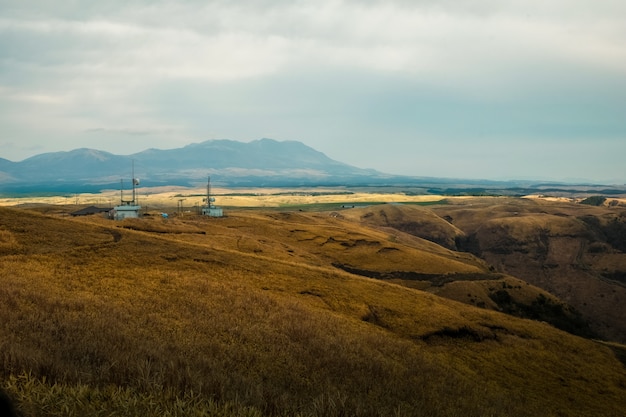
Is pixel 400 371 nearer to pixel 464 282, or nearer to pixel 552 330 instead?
pixel 552 330

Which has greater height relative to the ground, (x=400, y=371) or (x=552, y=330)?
(x=400, y=371)

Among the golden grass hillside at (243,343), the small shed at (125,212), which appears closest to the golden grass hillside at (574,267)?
the golden grass hillside at (243,343)

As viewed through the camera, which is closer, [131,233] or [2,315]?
[2,315]

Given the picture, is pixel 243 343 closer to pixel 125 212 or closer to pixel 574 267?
pixel 125 212

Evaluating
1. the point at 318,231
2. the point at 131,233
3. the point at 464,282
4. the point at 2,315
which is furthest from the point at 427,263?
the point at 2,315

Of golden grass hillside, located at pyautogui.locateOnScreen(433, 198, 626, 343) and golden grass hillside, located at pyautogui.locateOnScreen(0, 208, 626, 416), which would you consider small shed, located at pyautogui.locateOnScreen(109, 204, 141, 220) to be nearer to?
golden grass hillside, located at pyautogui.locateOnScreen(0, 208, 626, 416)

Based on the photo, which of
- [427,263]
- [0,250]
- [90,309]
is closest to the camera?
[90,309]

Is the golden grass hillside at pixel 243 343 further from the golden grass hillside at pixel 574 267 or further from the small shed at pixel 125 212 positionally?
the golden grass hillside at pixel 574 267

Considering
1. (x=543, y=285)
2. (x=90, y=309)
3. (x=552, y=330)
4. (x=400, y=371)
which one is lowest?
(x=543, y=285)

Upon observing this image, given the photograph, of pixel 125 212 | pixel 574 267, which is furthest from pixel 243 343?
pixel 574 267
